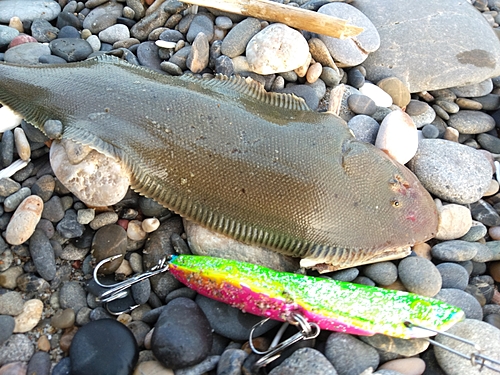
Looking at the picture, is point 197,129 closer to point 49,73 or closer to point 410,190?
point 49,73

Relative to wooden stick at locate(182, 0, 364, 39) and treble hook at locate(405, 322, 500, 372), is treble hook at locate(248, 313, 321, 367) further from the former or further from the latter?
wooden stick at locate(182, 0, 364, 39)

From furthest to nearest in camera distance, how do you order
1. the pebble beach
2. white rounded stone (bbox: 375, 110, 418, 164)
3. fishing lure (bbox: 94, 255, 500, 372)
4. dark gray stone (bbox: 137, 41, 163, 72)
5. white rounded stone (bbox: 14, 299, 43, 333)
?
1. dark gray stone (bbox: 137, 41, 163, 72)
2. white rounded stone (bbox: 375, 110, 418, 164)
3. white rounded stone (bbox: 14, 299, 43, 333)
4. the pebble beach
5. fishing lure (bbox: 94, 255, 500, 372)

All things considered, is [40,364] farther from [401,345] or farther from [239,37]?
[239,37]

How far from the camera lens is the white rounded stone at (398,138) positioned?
113 inches

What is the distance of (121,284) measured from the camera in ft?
7.80

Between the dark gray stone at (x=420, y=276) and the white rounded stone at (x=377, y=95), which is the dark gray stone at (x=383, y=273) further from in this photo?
the white rounded stone at (x=377, y=95)

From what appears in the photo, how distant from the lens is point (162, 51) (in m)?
3.31

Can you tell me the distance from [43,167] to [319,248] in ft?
5.88

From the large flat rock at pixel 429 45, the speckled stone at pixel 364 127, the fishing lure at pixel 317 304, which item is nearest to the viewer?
the fishing lure at pixel 317 304

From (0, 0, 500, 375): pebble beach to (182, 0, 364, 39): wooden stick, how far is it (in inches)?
3.9

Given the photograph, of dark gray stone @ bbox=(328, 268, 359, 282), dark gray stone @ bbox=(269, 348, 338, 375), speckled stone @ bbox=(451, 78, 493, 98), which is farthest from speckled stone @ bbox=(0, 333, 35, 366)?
speckled stone @ bbox=(451, 78, 493, 98)

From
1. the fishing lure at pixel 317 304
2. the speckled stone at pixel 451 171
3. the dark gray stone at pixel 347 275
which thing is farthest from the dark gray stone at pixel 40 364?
the speckled stone at pixel 451 171

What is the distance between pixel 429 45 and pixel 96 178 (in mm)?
2947

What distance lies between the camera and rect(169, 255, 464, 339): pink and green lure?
2.07 m
